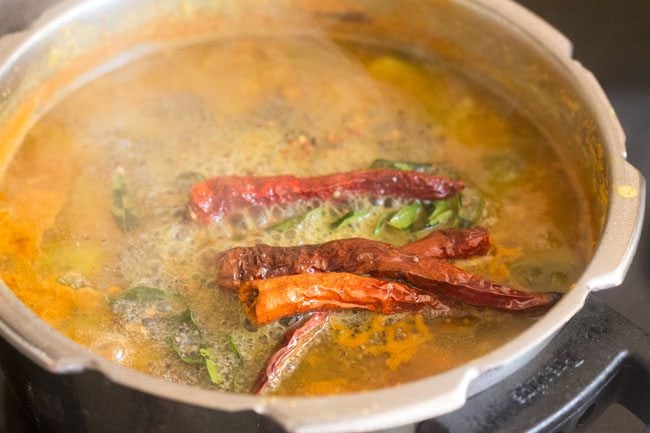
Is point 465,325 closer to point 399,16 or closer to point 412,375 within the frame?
point 412,375

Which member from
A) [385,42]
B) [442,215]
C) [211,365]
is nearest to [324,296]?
[211,365]

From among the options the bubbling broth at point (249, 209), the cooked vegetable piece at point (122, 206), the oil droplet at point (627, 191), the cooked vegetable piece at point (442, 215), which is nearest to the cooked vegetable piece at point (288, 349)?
the bubbling broth at point (249, 209)

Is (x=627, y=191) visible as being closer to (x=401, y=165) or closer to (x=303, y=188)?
(x=401, y=165)

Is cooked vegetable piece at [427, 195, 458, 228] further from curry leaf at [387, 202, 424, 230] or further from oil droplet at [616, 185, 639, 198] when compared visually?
oil droplet at [616, 185, 639, 198]

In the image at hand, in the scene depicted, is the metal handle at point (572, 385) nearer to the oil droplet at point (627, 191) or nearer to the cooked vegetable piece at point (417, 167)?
the oil droplet at point (627, 191)

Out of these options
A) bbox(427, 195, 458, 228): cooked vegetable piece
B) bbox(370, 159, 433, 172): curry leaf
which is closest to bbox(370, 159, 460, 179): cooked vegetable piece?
bbox(370, 159, 433, 172): curry leaf

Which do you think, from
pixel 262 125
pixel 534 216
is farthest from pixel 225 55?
pixel 534 216
